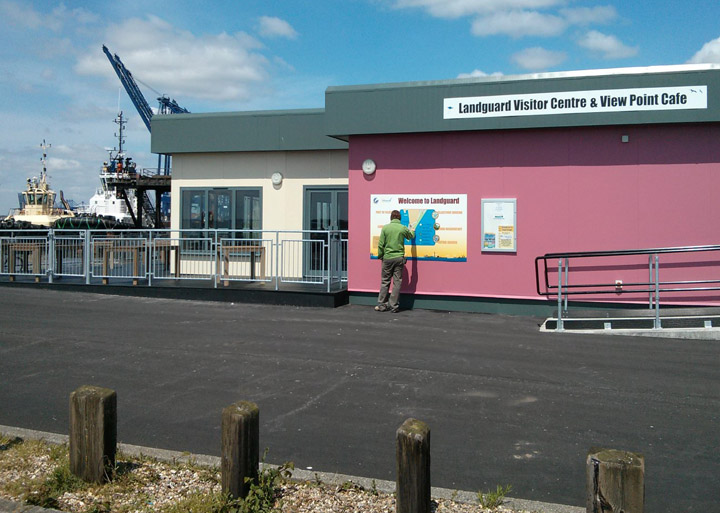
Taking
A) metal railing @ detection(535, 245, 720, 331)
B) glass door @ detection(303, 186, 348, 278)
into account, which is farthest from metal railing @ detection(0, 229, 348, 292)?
metal railing @ detection(535, 245, 720, 331)

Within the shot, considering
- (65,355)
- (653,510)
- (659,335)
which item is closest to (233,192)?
(65,355)

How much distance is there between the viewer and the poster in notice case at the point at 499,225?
1247 cm

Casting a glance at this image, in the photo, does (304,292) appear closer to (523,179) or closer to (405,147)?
(405,147)

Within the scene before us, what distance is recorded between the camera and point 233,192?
55.9 ft

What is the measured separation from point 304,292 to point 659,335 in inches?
260

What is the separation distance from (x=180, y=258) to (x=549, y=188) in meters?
8.64

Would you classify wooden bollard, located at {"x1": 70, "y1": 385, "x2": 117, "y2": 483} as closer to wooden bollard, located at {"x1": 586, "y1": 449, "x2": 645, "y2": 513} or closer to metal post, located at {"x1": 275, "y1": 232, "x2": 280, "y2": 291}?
wooden bollard, located at {"x1": 586, "y1": 449, "x2": 645, "y2": 513}

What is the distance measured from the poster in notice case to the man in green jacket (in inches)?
58.3

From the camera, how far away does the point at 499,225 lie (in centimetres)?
1253

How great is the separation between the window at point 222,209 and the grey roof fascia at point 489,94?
14.1 feet

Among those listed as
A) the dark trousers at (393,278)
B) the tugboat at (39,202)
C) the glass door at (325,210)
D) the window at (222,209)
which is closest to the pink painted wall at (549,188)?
the dark trousers at (393,278)

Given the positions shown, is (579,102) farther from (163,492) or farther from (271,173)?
(163,492)

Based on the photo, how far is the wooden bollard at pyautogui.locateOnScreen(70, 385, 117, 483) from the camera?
4160mm

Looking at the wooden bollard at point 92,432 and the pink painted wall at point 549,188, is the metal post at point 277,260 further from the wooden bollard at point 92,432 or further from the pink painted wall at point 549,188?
the wooden bollard at point 92,432
